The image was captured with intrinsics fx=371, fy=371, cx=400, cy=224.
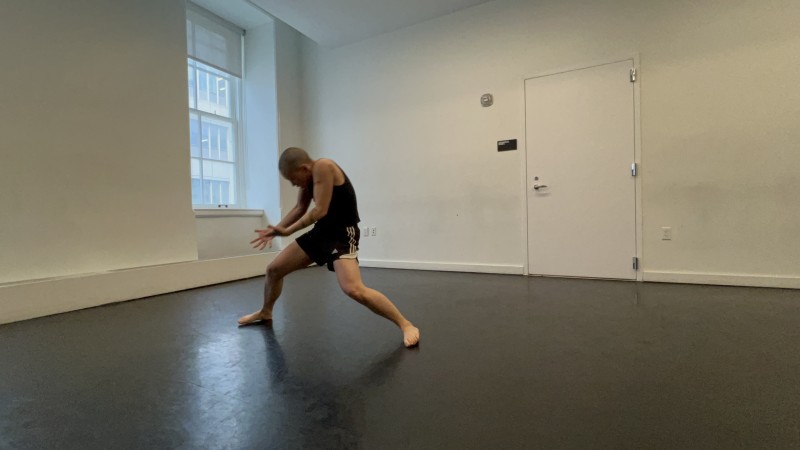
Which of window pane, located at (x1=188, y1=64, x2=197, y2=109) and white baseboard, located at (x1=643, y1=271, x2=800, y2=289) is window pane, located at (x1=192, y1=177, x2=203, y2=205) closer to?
window pane, located at (x1=188, y1=64, x2=197, y2=109)

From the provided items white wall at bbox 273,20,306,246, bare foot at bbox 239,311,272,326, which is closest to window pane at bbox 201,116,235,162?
white wall at bbox 273,20,306,246

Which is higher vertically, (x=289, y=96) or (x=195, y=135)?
(x=289, y=96)

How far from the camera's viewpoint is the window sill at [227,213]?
480 cm

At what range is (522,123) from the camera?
4.25 m

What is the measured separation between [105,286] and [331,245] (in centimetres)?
252

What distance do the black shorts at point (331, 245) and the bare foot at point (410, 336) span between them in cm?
49

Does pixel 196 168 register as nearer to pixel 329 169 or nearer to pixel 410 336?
pixel 329 169

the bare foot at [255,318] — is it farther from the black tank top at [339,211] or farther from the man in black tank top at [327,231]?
the black tank top at [339,211]

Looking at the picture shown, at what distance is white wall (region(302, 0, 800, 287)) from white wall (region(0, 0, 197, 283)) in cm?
223

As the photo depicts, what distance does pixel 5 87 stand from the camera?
2859 millimetres

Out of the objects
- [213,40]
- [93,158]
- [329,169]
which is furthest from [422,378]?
[213,40]

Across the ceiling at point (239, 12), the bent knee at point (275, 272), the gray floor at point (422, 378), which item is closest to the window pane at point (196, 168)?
the ceiling at point (239, 12)

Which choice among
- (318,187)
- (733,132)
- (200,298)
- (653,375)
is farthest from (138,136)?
(733,132)

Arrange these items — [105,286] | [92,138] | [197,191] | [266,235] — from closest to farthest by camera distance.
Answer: [266,235], [105,286], [92,138], [197,191]
